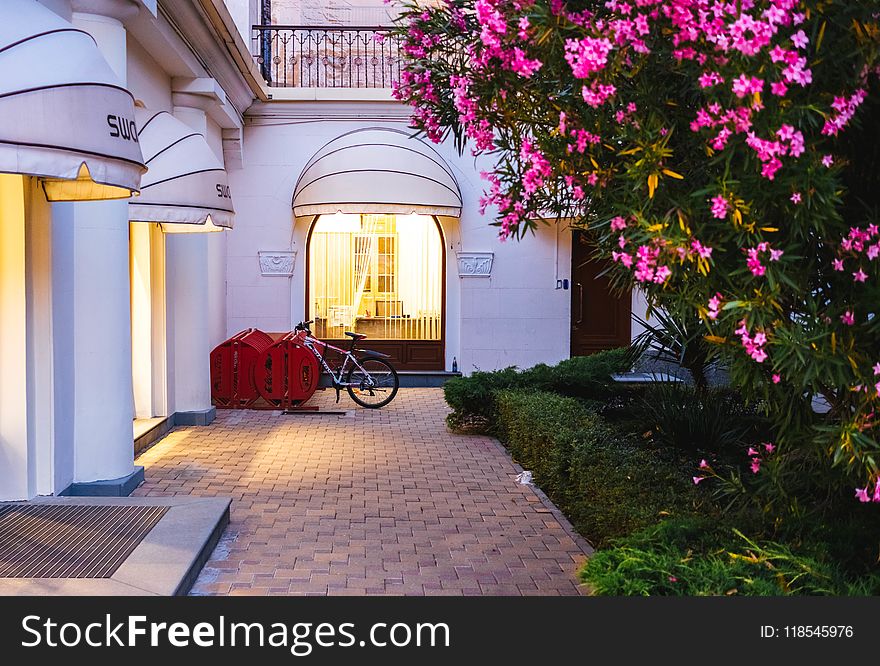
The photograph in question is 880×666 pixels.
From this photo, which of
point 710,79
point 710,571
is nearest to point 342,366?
point 710,571

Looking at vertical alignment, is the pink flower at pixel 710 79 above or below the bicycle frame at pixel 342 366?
above

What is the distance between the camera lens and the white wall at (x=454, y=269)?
1770 centimetres

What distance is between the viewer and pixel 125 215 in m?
8.83

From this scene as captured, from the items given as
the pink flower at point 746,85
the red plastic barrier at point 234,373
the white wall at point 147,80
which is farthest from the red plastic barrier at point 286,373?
the pink flower at point 746,85

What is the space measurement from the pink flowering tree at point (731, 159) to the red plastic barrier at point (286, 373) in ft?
32.3

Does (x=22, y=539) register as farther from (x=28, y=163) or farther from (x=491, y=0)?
(x=491, y=0)

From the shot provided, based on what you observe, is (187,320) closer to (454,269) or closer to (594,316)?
(454,269)

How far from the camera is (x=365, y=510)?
835cm

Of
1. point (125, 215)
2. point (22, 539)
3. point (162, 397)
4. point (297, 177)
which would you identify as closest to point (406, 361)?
point (297, 177)

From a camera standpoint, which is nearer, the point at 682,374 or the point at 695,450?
the point at 695,450

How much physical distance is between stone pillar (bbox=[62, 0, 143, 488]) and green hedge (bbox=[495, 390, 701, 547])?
142 inches

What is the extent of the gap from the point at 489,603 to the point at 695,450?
4459 mm

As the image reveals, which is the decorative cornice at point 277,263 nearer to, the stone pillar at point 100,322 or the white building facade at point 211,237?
the white building facade at point 211,237

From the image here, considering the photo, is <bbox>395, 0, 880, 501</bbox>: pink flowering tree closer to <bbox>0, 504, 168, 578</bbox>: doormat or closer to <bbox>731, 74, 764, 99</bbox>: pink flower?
<bbox>731, 74, 764, 99</bbox>: pink flower
